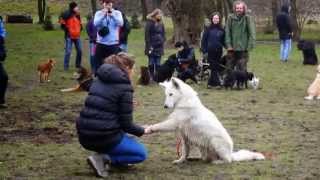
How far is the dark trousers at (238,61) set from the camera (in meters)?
16.4

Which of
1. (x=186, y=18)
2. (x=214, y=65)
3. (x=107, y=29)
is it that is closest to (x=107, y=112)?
(x=107, y=29)

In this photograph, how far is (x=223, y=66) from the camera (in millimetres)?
16703

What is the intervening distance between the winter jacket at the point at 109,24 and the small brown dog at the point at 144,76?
3086 millimetres

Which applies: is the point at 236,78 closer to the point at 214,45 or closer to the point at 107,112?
the point at 214,45

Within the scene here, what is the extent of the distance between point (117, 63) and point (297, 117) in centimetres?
560

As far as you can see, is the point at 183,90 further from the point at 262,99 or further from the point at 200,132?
the point at 262,99

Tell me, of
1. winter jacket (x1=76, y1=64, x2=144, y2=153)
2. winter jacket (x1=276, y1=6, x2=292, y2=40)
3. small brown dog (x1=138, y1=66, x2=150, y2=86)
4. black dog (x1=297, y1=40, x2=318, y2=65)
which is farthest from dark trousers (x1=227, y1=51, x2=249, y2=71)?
winter jacket (x1=76, y1=64, x2=144, y2=153)

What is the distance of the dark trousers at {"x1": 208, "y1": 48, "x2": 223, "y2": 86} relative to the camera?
650 inches

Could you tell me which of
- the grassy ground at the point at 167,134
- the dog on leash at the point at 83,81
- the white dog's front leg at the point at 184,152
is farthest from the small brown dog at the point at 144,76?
the white dog's front leg at the point at 184,152

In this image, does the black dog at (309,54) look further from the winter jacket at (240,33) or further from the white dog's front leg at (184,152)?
the white dog's front leg at (184,152)

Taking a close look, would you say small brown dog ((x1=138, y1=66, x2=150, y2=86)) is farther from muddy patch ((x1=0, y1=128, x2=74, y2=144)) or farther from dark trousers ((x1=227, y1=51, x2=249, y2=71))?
muddy patch ((x1=0, y1=128, x2=74, y2=144))

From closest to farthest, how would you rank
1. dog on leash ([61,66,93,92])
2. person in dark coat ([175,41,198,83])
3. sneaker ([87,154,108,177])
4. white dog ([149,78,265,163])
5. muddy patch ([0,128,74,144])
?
1. sneaker ([87,154,108,177])
2. white dog ([149,78,265,163])
3. muddy patch ([0,128,74,144])
4. dog on leash ([61,66,93,92])
5. person in dark coat ([175,41,198,83])

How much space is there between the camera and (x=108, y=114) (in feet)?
24.7

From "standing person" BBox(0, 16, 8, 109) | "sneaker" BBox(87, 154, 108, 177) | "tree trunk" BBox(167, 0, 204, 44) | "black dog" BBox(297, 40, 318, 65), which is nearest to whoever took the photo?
"sneaker" BBox(87, 154, 108, 177)
